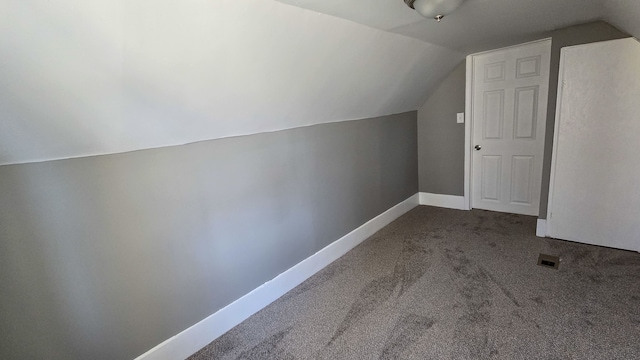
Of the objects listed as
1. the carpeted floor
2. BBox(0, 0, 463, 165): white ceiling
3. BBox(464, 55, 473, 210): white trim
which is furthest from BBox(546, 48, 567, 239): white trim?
BBox(0, 0, 463, 165): white ceiling

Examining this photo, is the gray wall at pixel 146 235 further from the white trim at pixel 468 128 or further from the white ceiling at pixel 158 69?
the white trim at pixel 468 128

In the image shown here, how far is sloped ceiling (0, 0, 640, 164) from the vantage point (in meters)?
1.11

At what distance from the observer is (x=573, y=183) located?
2.91 meters

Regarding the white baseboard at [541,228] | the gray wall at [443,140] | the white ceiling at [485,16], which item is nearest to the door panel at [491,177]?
the gray wall at [443,140]

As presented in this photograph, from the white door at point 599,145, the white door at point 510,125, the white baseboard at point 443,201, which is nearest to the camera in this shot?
the white door at point 599,145

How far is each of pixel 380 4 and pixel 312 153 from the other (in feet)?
4.09

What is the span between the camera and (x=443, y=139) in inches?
163

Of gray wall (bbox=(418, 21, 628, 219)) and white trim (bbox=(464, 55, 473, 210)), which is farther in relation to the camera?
gray wall (bbox=(418, 21, 628, 219))

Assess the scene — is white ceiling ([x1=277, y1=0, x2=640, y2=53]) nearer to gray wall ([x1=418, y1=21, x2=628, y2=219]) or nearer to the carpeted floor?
gray wall ([x1=418, y1=21, x2=628, y2=219])

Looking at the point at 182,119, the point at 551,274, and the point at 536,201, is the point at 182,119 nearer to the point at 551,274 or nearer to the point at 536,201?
the point at 551,274

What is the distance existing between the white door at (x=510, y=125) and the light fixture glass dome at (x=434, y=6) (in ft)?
7.08

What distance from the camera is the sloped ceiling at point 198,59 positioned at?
3.63ft

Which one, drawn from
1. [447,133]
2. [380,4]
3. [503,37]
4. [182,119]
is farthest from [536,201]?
[182,119]

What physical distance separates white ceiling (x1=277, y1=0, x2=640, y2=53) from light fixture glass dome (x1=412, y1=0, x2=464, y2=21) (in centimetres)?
11
